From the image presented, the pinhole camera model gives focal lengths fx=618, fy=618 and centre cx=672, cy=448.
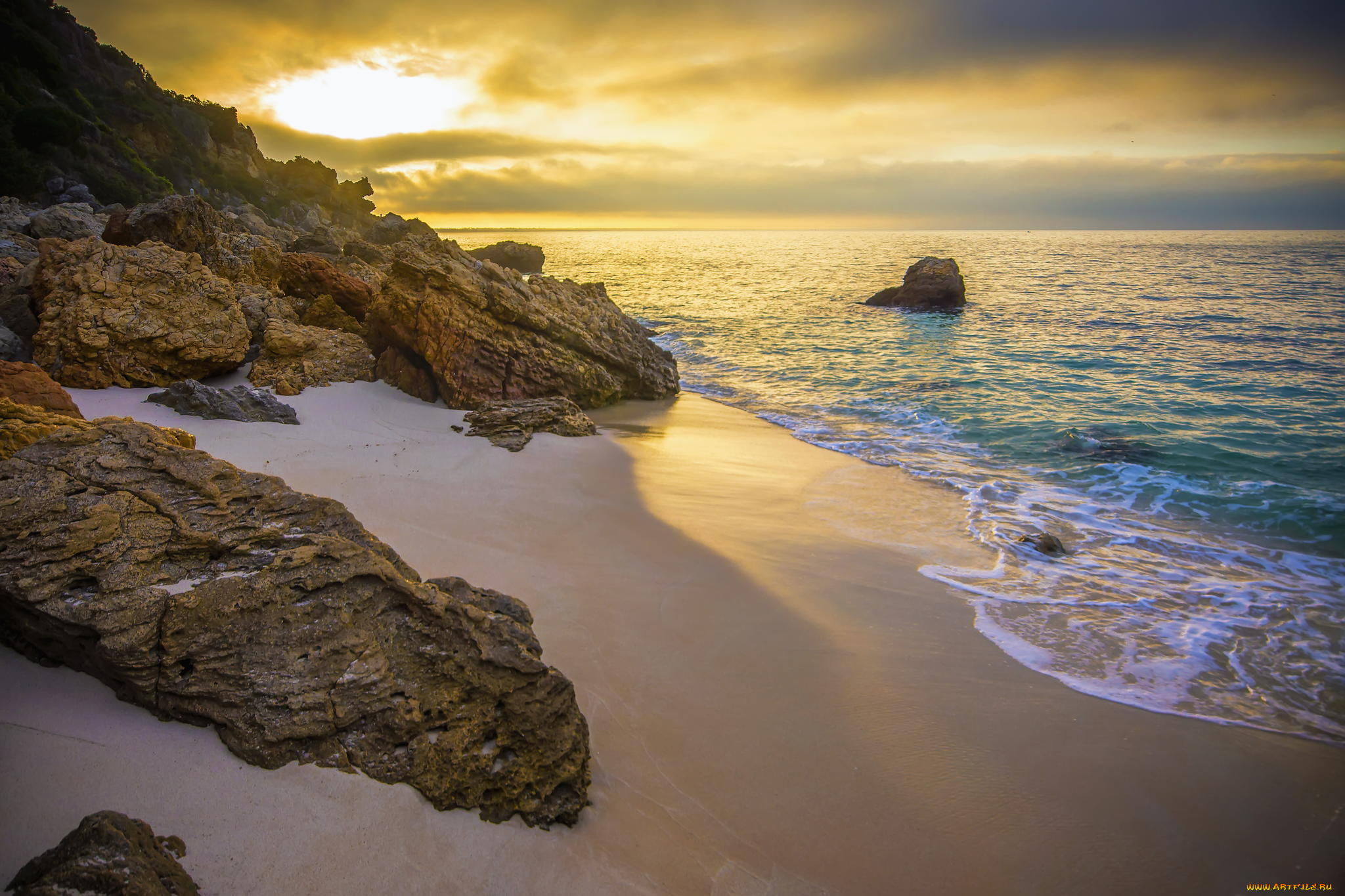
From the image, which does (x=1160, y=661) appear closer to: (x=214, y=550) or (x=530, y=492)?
(x=530, y=492)

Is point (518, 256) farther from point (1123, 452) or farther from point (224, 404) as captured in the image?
point (1123, 452)

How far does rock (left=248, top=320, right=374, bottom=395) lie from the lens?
26.7 ft

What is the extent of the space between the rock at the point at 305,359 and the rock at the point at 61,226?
8785 millimetres

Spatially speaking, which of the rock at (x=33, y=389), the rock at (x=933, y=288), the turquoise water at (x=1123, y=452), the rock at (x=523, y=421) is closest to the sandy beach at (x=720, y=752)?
the turquoise water at (x=1123, y=452)

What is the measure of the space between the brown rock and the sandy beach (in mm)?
4768

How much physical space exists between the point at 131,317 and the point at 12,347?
119 cm

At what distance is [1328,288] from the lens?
33812 mm

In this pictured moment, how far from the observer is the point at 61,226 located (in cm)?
1377

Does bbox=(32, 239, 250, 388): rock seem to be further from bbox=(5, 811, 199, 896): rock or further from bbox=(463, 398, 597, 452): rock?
bbox=(5, 811, 199, 896): rock

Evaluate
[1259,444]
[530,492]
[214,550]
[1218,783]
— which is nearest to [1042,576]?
[1218,783]

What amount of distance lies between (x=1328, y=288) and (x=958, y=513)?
42741mm

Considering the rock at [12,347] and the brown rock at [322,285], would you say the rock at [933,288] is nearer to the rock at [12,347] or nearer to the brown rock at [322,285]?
the brown rock at [322,285]

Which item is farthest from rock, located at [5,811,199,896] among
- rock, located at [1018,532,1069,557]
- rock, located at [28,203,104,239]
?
rock, located at [28,203,104,239]

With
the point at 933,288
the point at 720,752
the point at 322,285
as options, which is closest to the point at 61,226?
the point at 322,285
